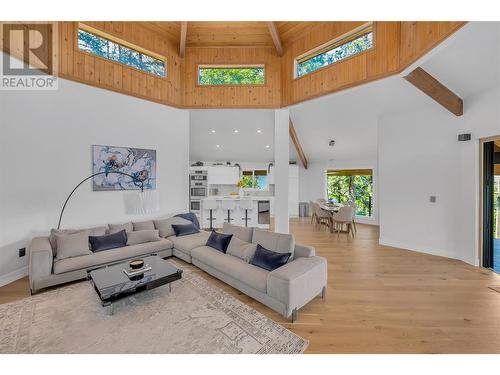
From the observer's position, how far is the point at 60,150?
12.3ft

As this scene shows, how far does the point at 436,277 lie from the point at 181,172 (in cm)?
564

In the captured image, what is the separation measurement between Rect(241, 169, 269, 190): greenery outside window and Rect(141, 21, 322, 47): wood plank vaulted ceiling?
16.1ft

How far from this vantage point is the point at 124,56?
456 centimetres

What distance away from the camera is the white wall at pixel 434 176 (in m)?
3.77

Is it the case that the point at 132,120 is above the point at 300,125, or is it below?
below

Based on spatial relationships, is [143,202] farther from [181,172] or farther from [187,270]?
[181,172]

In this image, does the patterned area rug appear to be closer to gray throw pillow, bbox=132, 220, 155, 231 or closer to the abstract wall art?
gray throw pillow, bbox=132, 220, 155, 231

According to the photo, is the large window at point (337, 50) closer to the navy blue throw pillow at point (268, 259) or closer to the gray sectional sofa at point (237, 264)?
the gray sectional sofa at point (237, 264)

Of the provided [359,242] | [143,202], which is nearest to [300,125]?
[359,242]

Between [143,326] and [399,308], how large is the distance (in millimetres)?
2952

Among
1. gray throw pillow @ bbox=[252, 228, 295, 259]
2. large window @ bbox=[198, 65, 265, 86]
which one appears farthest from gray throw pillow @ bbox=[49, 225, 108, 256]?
large window @ bbox=[198, 65, 265, 86]

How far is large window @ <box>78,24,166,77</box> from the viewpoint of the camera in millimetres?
4094

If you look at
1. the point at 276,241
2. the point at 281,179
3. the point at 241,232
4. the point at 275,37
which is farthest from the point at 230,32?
the point at 276,241

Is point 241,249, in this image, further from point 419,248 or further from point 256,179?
point 256,179
